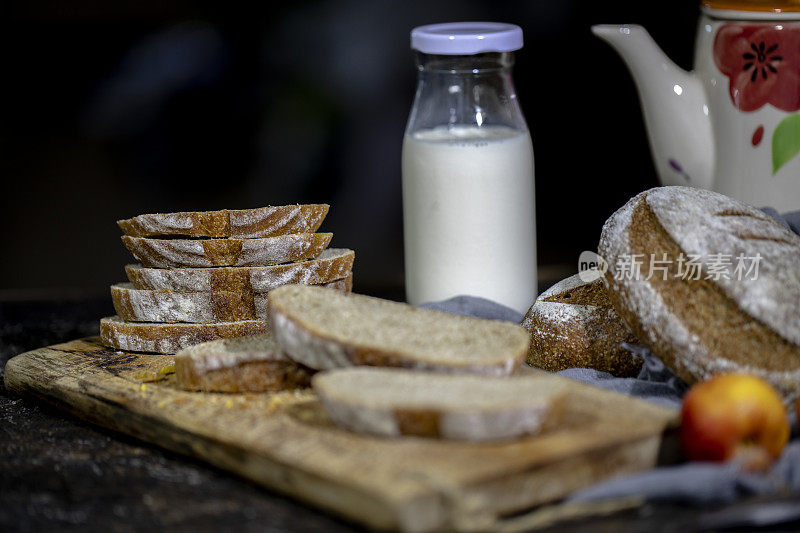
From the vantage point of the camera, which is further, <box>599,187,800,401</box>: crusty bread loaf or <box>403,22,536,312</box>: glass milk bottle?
<box>403,22,536,312</box>: glass milk bottle

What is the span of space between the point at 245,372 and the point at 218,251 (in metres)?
0.42

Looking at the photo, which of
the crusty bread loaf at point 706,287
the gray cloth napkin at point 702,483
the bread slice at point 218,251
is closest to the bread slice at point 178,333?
the bread slice at point 218,251

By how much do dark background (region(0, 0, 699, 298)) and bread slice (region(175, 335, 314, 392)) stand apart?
1.50 metres

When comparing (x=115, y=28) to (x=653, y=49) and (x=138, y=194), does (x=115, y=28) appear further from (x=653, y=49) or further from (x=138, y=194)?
(x=653, y=49)

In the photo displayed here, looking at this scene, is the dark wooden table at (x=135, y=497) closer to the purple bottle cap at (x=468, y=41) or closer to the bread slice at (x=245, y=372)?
the bread slice at (x=245, y=372)

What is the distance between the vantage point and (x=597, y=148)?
3184 mm

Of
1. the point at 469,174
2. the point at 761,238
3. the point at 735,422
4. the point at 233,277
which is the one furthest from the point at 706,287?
the point at 233,277

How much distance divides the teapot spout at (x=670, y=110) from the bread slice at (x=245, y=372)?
3.43ft

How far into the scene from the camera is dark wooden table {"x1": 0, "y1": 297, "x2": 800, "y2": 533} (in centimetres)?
125

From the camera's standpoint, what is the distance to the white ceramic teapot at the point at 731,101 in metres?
2.07

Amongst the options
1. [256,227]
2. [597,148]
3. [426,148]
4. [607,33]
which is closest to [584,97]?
[597,148]

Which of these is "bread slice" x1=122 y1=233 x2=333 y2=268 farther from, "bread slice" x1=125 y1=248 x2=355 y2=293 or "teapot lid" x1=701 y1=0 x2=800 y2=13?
"teapot lid" x1=701 y1=0 x2=800 y2=13

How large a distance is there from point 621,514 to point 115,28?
2531 millimetres

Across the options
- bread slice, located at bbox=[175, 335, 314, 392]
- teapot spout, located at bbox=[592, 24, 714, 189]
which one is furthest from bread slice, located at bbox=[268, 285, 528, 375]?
teapot spout, located at bbox=[592, 24, 714, 189]
